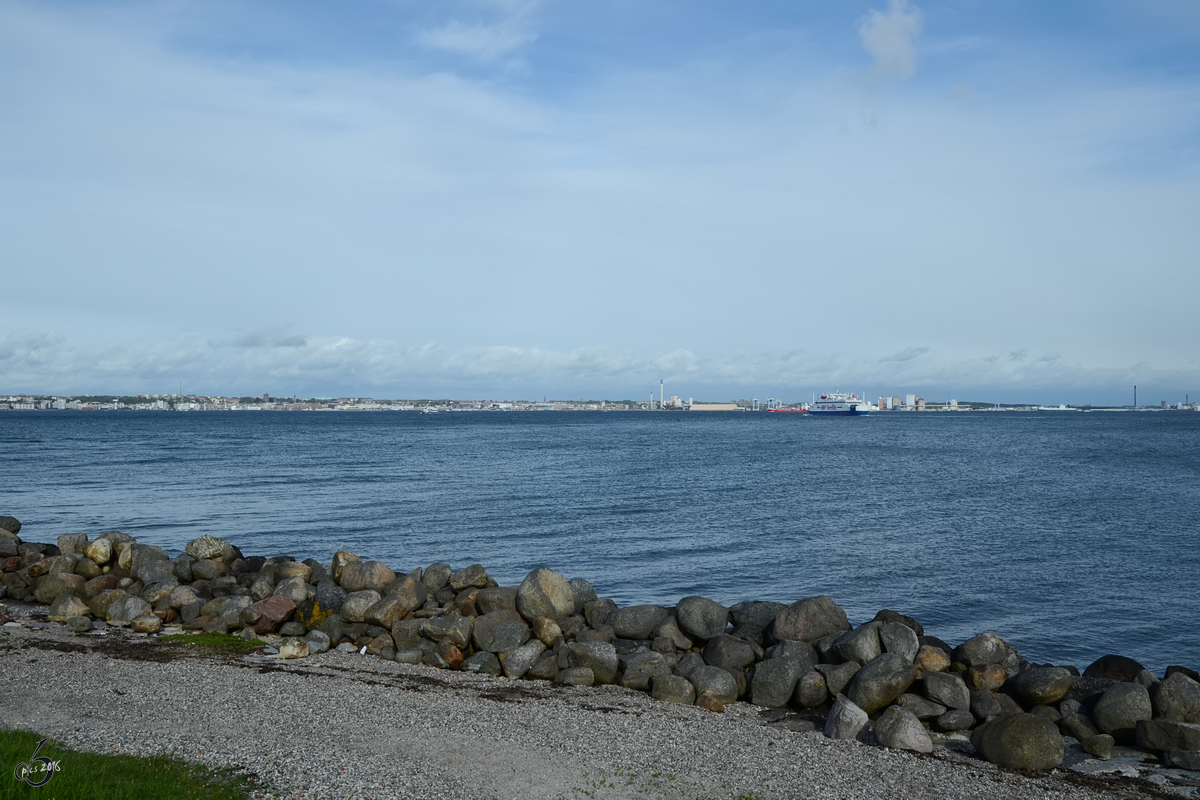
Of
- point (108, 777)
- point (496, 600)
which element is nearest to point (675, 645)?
point (496, 600)

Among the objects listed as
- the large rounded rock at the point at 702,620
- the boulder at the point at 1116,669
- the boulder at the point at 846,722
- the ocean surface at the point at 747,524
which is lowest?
the ocean surface at the point at 747,524

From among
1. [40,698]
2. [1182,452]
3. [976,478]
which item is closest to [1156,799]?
[40,698]

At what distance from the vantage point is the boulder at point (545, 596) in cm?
1795

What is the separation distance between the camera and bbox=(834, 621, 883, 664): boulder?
51.0ft

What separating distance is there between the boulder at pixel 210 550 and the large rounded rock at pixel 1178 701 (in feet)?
65.8

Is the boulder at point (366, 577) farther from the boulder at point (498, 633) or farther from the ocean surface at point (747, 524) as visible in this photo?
the ocean surface at point (747, 524)

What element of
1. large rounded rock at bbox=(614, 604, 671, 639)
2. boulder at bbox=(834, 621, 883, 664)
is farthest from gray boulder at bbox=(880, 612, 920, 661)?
large rounded rock at bbox=(614, 604, 671, 639)

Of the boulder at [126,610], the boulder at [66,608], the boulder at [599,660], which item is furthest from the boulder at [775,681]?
the boulder at [66,608]

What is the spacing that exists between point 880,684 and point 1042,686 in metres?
2.66

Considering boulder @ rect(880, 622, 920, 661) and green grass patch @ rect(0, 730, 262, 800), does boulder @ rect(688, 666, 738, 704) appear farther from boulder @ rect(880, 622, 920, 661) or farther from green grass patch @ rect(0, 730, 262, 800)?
green grass patch @ rect(0, 730, 262, 800)

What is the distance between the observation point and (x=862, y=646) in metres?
15.6

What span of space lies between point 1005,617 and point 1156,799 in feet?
37.7

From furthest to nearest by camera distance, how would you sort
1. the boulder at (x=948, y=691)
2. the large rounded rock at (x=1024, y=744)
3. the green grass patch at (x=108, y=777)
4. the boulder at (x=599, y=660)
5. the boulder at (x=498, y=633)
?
the boulder at (x=498, y=633) < the boulder at (x=599, y=660) < the boulder at (x=948, y=691) < the large rounded rock at (x=1024, y=744) < the green grass patch at (x=108, y=777)

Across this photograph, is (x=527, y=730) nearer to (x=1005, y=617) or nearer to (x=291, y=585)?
(x=291, y=585)
